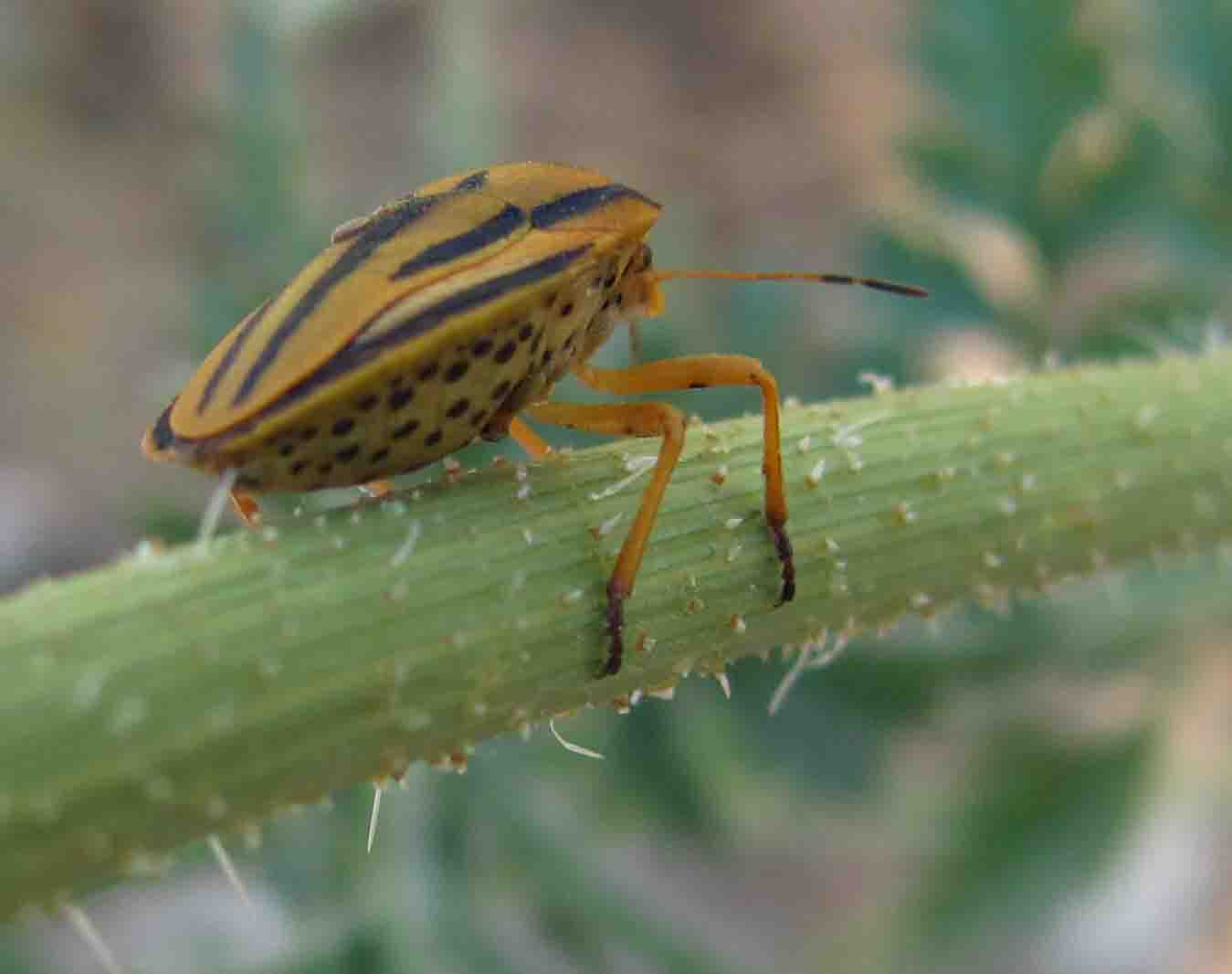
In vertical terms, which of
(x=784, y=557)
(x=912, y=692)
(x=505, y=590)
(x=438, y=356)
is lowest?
(x=912, y=692)

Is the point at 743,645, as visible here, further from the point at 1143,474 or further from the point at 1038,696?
the point at 1038,696

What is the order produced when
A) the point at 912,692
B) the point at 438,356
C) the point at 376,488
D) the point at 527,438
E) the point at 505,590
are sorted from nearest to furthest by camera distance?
1. the point at 505,590
2. the point at 438,356
3. the point at 376,488
4. the point at 527,438
5. the point at 912,692

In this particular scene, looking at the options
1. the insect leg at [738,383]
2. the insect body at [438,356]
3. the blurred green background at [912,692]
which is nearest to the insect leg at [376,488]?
the insect body at [438,356]

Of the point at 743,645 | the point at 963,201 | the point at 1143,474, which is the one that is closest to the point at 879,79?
the point at 963,201

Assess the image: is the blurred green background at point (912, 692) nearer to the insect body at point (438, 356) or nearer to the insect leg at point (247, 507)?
the insect body at point (438, 356)

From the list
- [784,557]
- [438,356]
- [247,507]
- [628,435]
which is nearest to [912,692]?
[628,435]

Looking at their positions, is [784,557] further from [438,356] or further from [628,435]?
[438,356]
